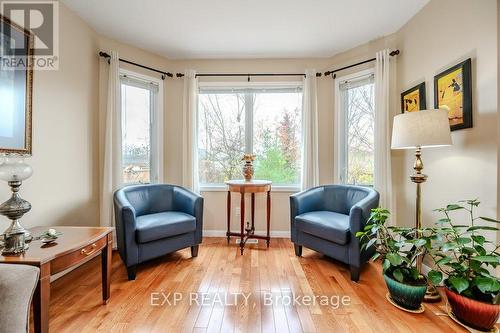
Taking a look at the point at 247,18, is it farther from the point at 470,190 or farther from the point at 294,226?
the point at 470,190

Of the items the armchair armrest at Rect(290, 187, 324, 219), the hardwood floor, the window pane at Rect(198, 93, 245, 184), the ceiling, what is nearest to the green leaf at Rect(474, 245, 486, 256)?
the hardwood floor

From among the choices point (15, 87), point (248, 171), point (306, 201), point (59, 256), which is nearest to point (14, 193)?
point (59, 256)

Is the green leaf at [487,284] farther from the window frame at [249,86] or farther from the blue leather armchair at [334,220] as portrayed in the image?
the window frame at [249,86]

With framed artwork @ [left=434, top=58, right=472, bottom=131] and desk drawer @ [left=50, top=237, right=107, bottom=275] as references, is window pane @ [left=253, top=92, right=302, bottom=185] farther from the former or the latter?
desk drawer @ [left=50, top=237, right=107, bottom=275]

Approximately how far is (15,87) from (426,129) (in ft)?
10.1

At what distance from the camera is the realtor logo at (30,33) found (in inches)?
64.2

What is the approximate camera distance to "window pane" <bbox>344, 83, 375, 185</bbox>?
282cm

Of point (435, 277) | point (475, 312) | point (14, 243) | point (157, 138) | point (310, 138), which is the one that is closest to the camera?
point (14, 243)

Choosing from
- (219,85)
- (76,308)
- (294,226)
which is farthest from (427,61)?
(76,308)

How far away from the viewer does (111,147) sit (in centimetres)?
257

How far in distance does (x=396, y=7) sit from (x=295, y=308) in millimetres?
2864

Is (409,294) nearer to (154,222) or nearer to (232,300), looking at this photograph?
(232,300)

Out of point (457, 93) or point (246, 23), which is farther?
point (246, 23)

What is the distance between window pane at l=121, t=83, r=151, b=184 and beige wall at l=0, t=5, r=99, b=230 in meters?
0.33
